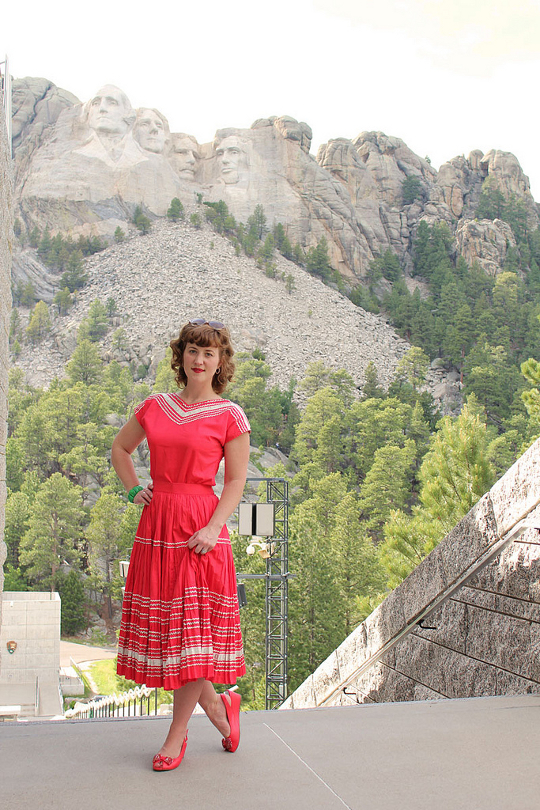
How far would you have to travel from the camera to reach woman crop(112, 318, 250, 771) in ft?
5.39

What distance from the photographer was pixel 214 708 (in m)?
1.74

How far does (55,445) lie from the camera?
4275 cm

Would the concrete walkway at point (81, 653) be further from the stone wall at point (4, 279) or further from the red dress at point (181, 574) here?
the red dress at point (181, 574)

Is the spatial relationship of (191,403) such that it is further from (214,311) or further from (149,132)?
(149,132)

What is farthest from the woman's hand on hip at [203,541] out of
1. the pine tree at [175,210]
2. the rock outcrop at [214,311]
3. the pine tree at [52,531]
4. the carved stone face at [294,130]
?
the carved stone face at [294,130]

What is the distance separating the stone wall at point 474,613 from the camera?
219cm

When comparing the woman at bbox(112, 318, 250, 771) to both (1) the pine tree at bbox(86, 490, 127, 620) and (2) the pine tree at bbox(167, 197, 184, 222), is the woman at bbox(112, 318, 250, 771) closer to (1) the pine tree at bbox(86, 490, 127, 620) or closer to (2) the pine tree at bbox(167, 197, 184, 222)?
(1) the pine tree at bbox(86, 490, 127, 620)

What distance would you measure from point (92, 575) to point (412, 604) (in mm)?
32079

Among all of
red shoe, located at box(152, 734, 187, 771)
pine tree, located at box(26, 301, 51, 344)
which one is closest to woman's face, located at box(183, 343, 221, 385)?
red shoe, located at box(152, 734, 187, 771)

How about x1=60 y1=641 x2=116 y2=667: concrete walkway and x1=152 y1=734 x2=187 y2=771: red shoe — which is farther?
x1=60 y1=641 x2=116 y2=667: concrete walkway

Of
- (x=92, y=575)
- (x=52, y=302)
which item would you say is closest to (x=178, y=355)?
(x=92, y=575)

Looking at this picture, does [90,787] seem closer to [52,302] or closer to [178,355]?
[178,355]

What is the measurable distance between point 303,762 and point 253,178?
84.2 meters

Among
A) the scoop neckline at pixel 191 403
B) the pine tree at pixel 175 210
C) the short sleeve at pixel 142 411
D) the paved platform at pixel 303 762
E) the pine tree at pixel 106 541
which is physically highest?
the pine tree at pixel 175 210
